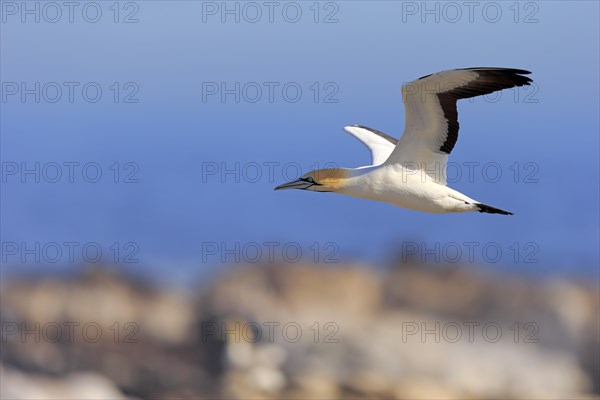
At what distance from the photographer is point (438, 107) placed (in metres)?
9.50

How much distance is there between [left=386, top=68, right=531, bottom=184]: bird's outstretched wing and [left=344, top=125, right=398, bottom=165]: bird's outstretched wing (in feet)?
3.40

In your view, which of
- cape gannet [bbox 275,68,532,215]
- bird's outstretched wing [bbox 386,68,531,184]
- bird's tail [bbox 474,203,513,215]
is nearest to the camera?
bird's outstretched wing [bbox 386,68,531,184]

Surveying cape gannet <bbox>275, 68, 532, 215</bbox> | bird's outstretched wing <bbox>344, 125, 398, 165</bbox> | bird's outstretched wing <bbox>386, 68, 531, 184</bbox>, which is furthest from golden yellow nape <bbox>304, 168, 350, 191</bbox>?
bird's outstretched wing <bbox>344, 125, 398, 165</bbox>

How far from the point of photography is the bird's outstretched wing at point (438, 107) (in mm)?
9203

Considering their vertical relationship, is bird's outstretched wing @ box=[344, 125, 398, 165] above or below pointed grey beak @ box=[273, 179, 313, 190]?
above

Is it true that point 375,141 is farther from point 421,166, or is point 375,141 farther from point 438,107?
point 438,107

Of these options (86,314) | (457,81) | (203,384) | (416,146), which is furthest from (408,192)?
(86,314)

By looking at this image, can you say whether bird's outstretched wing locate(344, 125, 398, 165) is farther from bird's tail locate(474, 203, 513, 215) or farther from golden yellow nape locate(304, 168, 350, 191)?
bird's tail locate(474, 203, 513, 215)

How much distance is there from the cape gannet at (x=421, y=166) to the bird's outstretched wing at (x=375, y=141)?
972 mm

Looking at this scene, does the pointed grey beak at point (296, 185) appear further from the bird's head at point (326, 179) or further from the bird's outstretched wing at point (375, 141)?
the bird's outstretched wing at point (375, 141)

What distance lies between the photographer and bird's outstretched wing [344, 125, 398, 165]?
11047mm

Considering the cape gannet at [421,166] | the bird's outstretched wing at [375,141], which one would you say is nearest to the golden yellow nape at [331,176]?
the cape gannet at [421,166]

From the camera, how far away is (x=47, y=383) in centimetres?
1588

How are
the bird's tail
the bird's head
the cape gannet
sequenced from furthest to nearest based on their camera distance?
the bird's head < the bird's tail < the cape gannet
